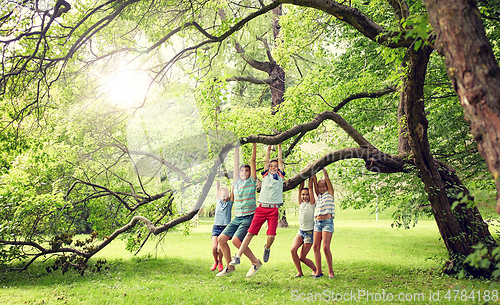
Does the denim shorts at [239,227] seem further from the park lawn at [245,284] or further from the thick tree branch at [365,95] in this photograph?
the thick tree branch at [365,95]

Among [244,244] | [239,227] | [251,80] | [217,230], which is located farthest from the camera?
[251,80]

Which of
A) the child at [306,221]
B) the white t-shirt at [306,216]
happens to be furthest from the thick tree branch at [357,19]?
the white t-shirt at [306,216]

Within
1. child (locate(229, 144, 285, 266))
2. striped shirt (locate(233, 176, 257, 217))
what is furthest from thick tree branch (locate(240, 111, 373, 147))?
striped shirt (locate(233, 176, 257, 217))

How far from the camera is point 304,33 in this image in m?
9.97

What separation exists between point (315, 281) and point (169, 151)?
774cm

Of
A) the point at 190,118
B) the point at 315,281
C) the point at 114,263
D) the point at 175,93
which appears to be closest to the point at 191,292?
the point at 315,281

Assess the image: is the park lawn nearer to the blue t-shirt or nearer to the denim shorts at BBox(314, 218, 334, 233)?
the denim shorts at BBox(314, 218, 334, 233)

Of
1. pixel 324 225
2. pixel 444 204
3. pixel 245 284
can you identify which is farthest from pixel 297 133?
pixel 245 284

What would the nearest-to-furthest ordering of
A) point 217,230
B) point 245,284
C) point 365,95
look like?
point 245,284 < point 217,230 < point 365,95

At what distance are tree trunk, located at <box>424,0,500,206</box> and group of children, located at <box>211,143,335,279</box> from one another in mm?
3549

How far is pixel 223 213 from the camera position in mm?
6648

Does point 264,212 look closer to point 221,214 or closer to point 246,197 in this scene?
point 246,197

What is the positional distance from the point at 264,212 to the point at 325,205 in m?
1.33

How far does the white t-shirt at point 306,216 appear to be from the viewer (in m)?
6.25
